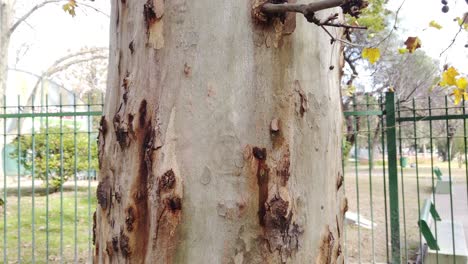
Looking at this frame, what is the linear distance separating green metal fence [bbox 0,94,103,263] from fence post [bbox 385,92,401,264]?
119 inches

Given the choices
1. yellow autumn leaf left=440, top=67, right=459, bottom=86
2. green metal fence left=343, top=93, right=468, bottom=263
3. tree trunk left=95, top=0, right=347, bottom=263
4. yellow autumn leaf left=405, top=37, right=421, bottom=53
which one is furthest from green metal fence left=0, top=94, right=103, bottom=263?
tree trunk left=95, top=0, right=347, bottom=263

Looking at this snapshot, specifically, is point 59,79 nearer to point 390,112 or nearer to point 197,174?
point 390,112

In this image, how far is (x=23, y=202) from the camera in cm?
1104

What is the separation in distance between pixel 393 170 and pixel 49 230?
5902 mm

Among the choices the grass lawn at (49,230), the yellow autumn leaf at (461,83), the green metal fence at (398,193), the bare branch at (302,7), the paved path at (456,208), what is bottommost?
the paved path at (456,208)

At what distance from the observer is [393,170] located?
174 inches

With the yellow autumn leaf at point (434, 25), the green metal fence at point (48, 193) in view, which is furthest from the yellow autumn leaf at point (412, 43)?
the green metal fence at point (48, 193)

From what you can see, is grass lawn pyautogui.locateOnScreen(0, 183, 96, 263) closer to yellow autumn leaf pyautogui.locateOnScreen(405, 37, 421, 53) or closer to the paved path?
yellow autumn leaf pyautogui.locateOnScreen(405, 37, 421, 53)

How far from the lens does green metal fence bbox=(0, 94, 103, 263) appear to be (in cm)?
502

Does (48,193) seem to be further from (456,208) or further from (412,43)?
(456,208)

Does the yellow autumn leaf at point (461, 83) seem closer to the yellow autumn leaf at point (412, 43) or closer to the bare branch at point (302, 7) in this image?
the yellow autumn leaf at point (412, 43)

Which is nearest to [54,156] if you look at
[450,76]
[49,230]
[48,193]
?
[49,230]

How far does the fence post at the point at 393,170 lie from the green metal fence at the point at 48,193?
3.03 meters

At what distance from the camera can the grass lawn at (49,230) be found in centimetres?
526
